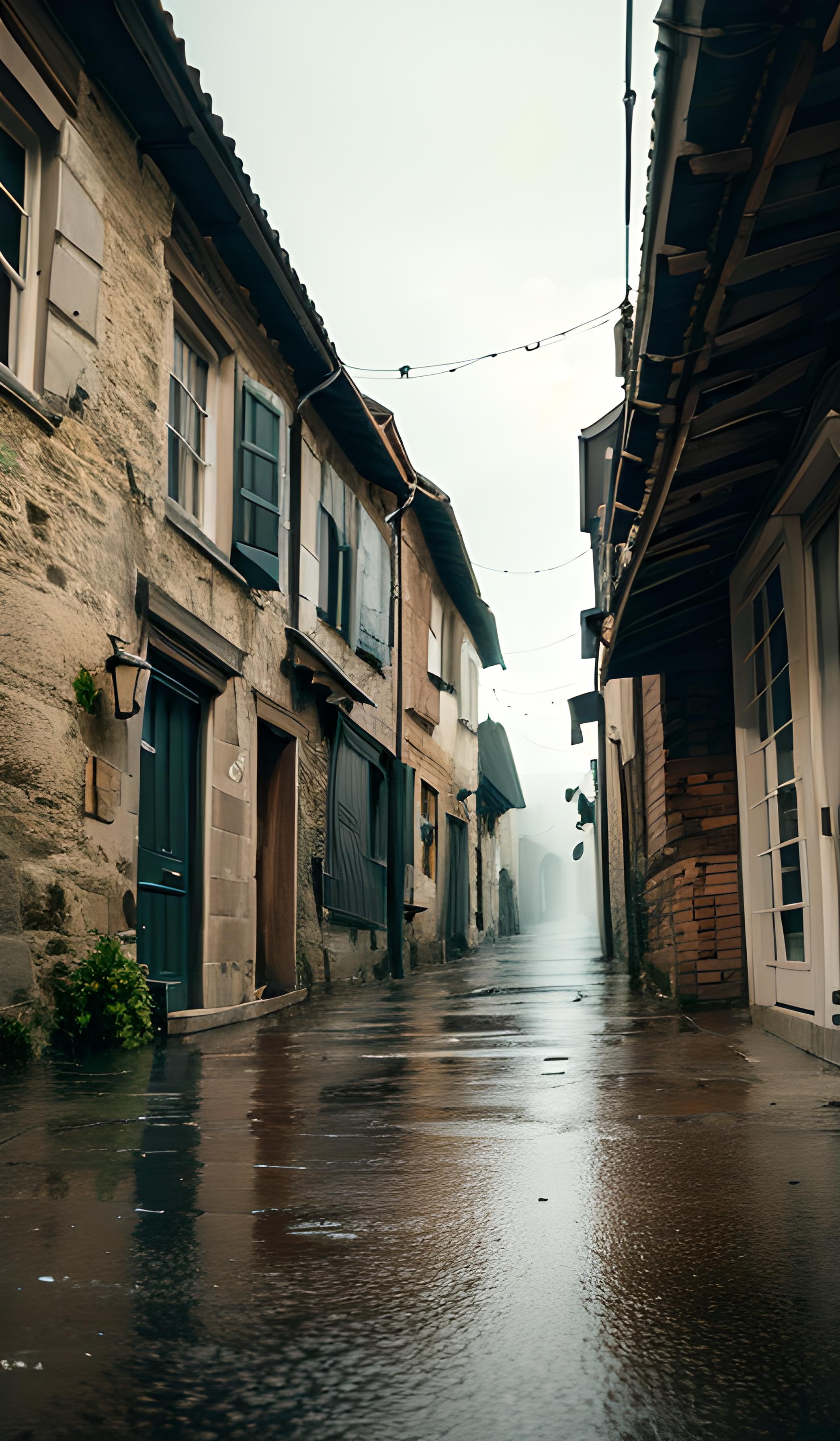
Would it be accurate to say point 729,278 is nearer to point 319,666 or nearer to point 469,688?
point 319,666

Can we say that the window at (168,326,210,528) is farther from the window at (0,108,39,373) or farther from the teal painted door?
the window at (0,108,39,373)

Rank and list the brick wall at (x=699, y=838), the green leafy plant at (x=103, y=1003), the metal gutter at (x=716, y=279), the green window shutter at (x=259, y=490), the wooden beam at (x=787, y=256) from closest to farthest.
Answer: the metal gutter at (x=716, y=279), the wooden beam at (x=787, y=256), the green leafy plant at (x=103, y=1003), the brick wall at (x=699, y=838), the green window shutter at (x=259, y=490)

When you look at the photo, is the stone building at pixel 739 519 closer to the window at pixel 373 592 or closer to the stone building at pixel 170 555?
the stone building at pixel 170 555

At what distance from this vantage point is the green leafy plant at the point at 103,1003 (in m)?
4.95

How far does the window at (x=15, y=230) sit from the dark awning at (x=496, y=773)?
16.6 m

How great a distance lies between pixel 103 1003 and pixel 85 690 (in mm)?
1391

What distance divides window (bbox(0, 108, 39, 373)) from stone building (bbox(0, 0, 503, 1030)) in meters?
0.01

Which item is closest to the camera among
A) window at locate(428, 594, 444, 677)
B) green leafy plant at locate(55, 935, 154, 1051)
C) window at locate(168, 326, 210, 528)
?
green leafy plant at locate(55, 935, 154, 1051)

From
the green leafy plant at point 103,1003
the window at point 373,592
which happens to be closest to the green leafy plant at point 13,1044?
the green leafy plant at point 103,1003

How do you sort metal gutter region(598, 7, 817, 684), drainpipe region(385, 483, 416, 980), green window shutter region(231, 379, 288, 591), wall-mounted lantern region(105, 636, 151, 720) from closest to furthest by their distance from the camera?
metal gutter region(598, 7, 817, 684) < wall-mounted lantern region(105, 636, 151, 720) < green window shutter region(231, 379, 288, 591) < drainpipe region(385, 483, 416, 980)

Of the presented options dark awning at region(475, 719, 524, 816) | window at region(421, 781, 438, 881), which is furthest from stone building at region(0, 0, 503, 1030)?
dark awning at region(475, 719, 524, 816)

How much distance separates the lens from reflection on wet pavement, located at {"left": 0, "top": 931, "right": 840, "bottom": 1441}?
1301mm

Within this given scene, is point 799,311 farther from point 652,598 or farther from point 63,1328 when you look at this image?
point 63,1328

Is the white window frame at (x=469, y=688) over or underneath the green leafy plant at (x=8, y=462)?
over
